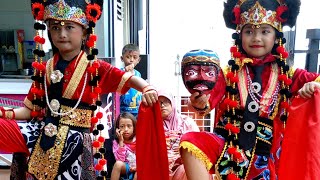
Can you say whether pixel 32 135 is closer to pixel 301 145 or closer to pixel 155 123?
pixel 155 123

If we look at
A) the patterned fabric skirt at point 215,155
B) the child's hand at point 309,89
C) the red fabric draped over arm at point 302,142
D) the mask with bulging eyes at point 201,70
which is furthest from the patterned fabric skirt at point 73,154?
the child's hand at point 309,89

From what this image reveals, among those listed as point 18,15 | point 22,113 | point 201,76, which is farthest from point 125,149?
point 18,15

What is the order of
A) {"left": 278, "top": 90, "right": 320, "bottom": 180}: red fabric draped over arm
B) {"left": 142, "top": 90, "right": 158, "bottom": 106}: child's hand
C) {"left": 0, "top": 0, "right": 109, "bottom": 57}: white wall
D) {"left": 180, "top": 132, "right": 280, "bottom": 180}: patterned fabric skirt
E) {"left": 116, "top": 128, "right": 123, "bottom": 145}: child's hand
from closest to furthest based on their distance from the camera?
{"left": 278, "top": 90, "right": 320, "bottom": 180}: red fabric draped over arm < {"left": 180, "top": 132, "right": 280, "bottom": 180}: patterned fabric skirt < {"left": 142, "top": 90, "right": 158, "bottom": 106}: child's hand < {"left": 116, "top": 128, "right": 123, "bottom": 145}: child's hand < {"left": 0, "top": 0, "right": 109, "bottom": 57}: white wall

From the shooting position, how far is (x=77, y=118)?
1723 mm

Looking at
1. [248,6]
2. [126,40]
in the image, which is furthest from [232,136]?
[126,40]

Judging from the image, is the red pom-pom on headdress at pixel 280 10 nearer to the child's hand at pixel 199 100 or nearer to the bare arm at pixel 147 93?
the child's hand at pixel 199 100

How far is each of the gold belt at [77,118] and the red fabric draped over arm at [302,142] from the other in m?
0.97

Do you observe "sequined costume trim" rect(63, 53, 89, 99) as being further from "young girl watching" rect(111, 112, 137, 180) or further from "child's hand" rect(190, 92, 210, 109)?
"young girl watching" rect(111, 112, 137, 180)

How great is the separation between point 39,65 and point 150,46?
626cm

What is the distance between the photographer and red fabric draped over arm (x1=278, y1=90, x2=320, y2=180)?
1447 millimetres

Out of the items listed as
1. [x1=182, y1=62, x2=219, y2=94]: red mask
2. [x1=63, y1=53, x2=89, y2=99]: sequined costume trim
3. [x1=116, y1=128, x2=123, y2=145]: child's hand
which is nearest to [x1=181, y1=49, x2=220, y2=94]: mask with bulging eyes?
[x1=182, y1=62, x2=219, y2=94]: red mask

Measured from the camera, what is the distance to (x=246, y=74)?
1.69m

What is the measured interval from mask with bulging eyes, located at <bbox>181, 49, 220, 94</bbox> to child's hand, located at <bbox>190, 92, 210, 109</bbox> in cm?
2

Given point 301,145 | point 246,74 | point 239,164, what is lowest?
point 239,164
